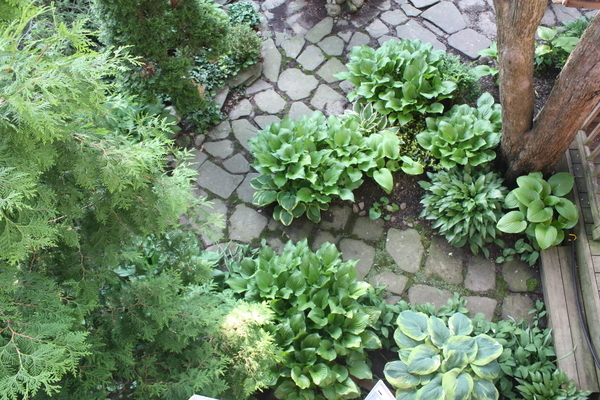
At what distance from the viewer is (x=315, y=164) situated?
3.70m

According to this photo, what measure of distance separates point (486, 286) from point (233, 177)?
2.38 m

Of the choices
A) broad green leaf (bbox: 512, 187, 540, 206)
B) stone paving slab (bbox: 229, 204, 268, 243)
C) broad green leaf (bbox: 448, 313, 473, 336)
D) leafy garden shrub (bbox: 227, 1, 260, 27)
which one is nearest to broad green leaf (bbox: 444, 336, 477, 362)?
broad green leaf (bbox: 448, 313, 473, 336)

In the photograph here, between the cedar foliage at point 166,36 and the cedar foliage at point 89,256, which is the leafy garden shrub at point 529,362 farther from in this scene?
the cedar foliage at point 166,36

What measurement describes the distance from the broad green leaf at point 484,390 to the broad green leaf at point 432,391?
225mm

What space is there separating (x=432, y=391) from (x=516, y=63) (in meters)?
2.23

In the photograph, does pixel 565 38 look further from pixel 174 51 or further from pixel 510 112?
pixel 174 51

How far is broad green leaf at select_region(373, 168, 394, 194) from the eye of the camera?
12.2 ft

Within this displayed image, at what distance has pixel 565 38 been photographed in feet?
14.2

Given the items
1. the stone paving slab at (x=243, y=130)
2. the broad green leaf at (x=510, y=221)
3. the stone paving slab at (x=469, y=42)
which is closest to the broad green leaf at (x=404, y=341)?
the broad green leaf at (x=510, y=221)

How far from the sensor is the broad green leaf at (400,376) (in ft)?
9.37

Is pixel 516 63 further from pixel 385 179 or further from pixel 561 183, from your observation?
pixel 385 179

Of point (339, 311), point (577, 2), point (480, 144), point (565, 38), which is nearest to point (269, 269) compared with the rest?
point (339, 311)

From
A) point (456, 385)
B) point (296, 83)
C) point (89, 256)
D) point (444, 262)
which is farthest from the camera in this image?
point (296, 83)

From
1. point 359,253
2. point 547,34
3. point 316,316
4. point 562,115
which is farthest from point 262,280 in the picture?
point 547,34
